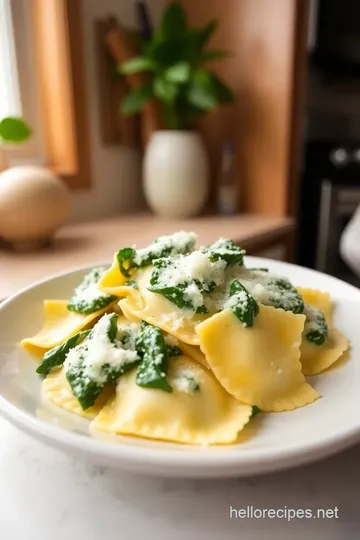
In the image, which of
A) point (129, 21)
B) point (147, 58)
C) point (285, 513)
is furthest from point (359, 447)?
point (129, 21)

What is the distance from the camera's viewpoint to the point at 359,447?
0.58m

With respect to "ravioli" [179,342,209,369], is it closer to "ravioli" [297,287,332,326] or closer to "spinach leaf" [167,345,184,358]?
"spinach leaf" [167,345,184,358]

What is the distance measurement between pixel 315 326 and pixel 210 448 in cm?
26

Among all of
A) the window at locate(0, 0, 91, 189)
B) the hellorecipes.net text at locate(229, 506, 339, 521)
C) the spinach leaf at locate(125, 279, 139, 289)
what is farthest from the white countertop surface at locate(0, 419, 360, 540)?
the window at locate(0, 0, 91, 189)

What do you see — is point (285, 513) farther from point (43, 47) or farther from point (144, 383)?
point (43, 47)

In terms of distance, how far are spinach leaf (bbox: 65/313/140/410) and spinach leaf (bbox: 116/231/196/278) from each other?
0.15 meters

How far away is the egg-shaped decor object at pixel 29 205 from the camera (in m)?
1.15

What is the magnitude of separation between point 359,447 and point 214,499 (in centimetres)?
19

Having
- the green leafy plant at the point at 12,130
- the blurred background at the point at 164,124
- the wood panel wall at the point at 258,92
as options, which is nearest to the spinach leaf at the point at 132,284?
the blurred background at the point at 164,124

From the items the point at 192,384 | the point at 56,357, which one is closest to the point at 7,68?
the point at 56,357

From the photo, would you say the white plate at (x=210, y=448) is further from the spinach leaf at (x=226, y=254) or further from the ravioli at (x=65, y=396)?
the spinach leaf at (x=226, y=254)

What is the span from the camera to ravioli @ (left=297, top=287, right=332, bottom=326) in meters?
0.75

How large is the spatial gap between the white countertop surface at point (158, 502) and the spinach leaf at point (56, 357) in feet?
0.32

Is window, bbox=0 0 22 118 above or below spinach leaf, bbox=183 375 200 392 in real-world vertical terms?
above
